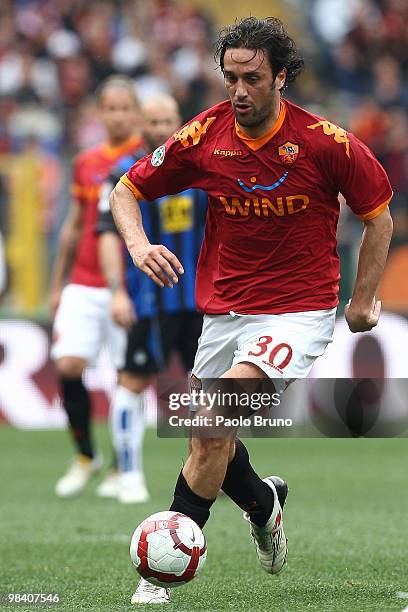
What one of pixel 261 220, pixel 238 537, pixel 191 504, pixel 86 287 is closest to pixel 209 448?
pixel 191 504

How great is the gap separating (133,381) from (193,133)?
362cm

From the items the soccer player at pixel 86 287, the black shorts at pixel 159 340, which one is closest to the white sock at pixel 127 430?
the black shorts at pixel 159 340

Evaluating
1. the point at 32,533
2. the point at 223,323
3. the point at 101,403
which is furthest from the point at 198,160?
the point at 101,403

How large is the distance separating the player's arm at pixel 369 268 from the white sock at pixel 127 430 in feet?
11.6

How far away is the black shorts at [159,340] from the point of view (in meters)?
8.41

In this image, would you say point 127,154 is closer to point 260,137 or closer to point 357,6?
point 260,137

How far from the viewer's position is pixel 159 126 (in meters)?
8.00

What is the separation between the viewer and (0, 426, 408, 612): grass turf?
16.9 ft

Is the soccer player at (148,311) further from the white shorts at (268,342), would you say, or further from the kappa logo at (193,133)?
the kappa logo at (193,133)

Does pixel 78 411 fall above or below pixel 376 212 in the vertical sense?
below

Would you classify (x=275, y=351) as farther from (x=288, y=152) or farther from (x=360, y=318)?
(x=288, y=152)

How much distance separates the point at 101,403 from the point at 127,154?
3.88m

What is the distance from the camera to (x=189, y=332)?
27.8 ft

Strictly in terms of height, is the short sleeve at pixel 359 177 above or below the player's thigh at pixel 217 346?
above
